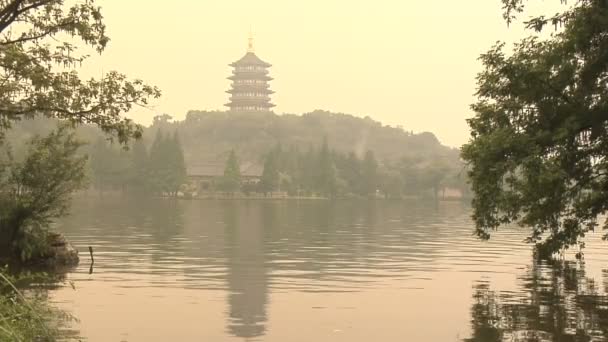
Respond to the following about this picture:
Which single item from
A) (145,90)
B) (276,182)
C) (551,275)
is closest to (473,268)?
(551,275)

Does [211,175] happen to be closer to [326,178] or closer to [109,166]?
[326,178]

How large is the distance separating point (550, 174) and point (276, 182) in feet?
422

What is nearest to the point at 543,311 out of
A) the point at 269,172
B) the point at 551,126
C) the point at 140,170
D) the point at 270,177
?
the point at 551,126

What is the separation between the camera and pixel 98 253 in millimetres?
38594

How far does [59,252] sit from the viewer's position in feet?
105

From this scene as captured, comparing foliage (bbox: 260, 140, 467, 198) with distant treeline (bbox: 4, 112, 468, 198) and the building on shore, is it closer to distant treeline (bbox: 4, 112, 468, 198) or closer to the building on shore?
distant treeline (bbox: 4, 112, 468, 198)

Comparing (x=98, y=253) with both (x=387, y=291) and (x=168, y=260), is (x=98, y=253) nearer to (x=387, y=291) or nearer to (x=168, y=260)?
(x=168, y=260)

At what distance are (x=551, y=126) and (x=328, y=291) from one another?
34.7ft

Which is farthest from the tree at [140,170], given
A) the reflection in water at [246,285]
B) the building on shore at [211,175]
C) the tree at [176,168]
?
the reflection in water at [246,285]

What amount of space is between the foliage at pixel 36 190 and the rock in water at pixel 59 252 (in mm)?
859

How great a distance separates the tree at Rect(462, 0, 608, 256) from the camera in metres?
18.3

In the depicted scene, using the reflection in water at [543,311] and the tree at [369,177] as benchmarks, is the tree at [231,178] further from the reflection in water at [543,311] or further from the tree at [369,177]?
the reflection in water at [543,311]

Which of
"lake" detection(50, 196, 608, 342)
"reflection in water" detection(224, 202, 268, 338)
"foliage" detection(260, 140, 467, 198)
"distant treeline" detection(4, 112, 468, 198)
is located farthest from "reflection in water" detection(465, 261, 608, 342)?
"foliage" detection(260, 140, 467, 198)

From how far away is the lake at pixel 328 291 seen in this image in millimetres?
18984
